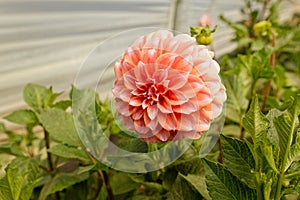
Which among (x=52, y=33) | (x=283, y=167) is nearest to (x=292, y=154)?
(x=283, y=167)

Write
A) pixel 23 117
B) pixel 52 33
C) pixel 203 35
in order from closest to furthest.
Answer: pixel 203 35
pixel 23 117
pixel 52 33

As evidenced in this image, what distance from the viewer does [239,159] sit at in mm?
420

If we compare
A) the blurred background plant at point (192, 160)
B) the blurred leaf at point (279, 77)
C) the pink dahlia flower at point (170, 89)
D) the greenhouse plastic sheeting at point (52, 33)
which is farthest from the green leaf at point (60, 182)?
the greenhouse plastic sheeting at point (52, 33)

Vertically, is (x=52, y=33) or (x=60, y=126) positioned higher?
(x=60, y=126)

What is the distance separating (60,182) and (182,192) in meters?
0.20

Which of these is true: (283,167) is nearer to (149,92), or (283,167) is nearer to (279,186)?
(279,186)

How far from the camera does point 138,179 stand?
571mm

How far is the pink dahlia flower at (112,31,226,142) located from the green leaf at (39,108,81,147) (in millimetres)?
207

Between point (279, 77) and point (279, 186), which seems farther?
point (279, 77)

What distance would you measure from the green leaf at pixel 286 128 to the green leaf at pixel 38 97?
16.5 inches

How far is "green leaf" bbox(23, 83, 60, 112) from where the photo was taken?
69 cm

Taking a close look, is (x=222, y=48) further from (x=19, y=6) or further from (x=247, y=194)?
(x=247, y=194)

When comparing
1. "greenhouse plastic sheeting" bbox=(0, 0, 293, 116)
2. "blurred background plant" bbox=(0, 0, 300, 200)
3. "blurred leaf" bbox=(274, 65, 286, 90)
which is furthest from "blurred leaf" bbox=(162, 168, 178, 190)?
"greenhouse plastic sheeting" bbox=(0, 0, 293, 116)

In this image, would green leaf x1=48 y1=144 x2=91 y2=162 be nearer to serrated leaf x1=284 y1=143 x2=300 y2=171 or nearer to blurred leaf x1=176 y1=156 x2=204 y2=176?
blurred leaf x1=176 y1=156 x2=204 y2=176
